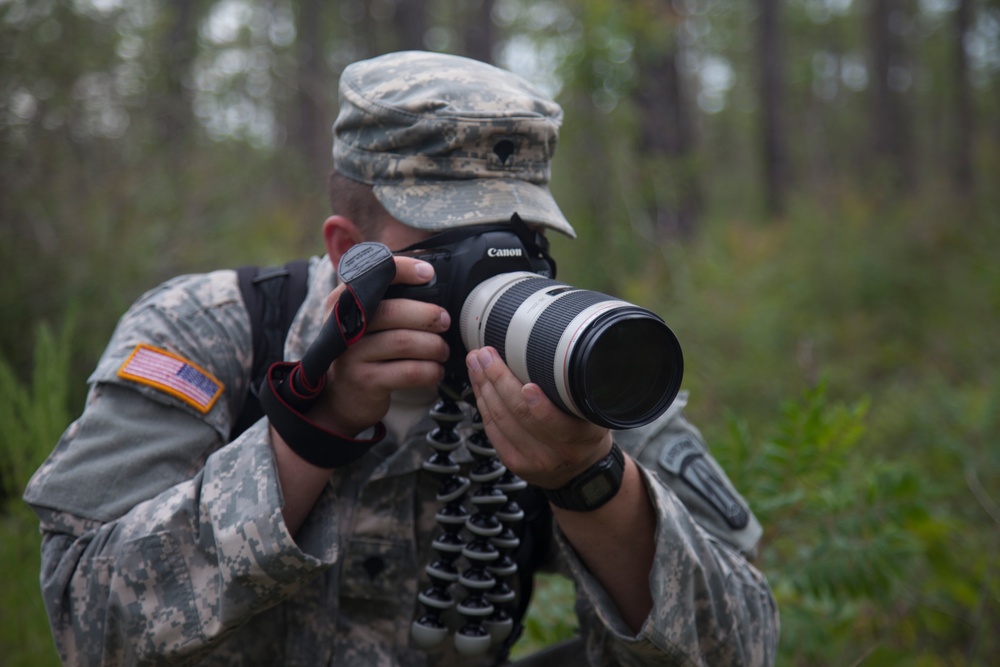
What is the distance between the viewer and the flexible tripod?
4.79ft

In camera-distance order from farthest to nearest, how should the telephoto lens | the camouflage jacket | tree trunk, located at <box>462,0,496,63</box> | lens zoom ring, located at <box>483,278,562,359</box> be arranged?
tree trunk, located at <box>462,0,496,63</box>, the camouflage jacket, lens zoom ring, located at <box>483,278,562,359</box>, the telephoto lens

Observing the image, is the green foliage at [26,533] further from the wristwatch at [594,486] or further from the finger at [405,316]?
the wristwatch at [594,486]

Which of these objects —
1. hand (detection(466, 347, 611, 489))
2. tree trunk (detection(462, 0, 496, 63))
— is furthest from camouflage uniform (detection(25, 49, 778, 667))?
tree trunk (detection(462, 0, 496, 63))

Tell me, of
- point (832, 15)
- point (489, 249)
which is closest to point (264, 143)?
point (489, 249)

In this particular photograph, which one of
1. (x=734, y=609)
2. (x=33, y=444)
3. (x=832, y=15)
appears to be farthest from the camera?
(x=832, y=15)

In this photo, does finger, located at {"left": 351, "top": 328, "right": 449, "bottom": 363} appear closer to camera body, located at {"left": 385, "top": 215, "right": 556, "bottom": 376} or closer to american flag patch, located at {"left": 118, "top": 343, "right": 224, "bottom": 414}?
camera body, located at {"left": 385, "top": 215, "right": 556, "bottom": 376}

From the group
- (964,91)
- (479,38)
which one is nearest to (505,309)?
(479,38)

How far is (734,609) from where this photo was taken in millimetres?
1443

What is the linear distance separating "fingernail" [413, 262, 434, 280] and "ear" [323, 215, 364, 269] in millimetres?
356

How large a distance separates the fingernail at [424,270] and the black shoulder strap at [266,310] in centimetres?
46

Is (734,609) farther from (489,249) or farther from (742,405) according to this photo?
(742,405)

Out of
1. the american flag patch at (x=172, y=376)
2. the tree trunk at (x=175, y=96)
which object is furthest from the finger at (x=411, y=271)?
the tree trunk at (x=175, y=96)

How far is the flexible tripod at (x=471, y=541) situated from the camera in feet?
4.79

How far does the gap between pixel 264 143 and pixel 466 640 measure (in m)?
7.00
